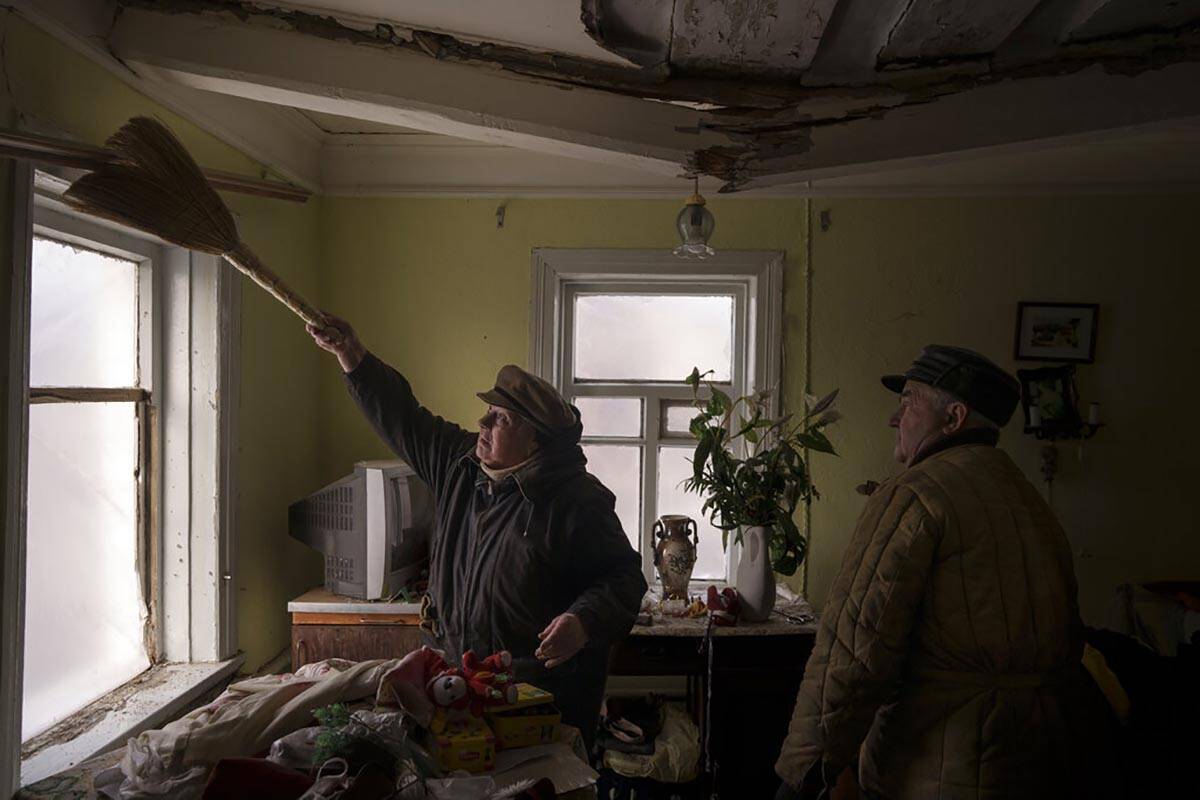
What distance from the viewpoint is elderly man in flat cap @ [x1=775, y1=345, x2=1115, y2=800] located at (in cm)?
158

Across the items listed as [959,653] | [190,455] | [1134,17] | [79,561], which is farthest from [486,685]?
[1134,17]

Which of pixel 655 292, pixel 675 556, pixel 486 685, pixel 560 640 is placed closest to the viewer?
pixel 486 685

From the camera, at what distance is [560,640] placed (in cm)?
172

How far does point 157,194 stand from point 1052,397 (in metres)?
3.09

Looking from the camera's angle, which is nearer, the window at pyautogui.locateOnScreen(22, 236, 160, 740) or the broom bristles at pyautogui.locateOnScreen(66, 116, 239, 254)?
the broom bristles at pyautogui.locateOnScreen(66, 116, 239, 254)

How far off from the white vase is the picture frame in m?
1.19

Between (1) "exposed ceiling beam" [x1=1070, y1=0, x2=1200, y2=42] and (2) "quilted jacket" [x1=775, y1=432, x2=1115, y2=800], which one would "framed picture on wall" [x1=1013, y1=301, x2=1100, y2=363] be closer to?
(1) "exposed ceiling beam" [x1=1070, y1=0, x2=1200, y2=42]

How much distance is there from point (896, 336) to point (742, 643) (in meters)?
1.38

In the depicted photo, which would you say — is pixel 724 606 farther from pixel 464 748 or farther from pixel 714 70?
pixel 714 70

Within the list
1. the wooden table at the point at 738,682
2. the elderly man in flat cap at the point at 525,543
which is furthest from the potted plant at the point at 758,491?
the elderly man in flat cap at the point at 525,543

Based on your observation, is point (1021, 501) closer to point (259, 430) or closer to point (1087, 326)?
point (1087, 326)

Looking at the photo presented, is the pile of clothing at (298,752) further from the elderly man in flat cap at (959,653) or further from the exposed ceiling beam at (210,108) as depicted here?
the exposed ceiling beam at (210,108)

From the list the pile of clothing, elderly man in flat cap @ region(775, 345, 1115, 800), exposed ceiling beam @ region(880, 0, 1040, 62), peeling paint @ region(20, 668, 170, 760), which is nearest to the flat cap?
elderly man in flat cap @ region(775, 345, 1115, 800)

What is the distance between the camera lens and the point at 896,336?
315 centimetres
